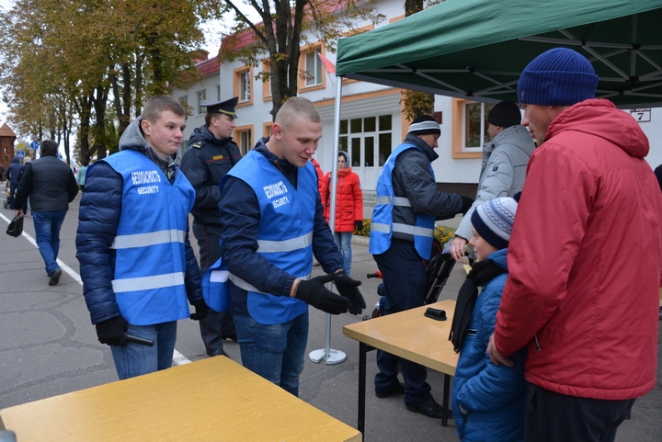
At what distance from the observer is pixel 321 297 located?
2.09m

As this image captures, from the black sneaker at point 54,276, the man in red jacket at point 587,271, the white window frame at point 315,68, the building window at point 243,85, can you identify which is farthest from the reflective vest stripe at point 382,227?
the building window at point 243,85

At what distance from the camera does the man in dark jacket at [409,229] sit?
353 centimetres

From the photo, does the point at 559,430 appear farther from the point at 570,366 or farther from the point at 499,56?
the point at 499,56

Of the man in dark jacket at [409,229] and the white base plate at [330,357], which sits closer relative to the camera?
the man in dark jacket at [409,229]

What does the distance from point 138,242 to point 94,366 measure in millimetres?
2533

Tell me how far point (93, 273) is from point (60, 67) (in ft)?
72.8

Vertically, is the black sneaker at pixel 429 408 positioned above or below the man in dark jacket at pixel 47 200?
below

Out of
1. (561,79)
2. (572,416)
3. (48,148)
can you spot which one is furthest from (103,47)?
(572,416)

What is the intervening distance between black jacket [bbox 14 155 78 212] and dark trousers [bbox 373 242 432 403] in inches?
224

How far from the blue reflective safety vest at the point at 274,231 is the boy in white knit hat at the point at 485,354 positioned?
794 millimetres

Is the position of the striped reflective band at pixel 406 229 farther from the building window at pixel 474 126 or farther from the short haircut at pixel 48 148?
the building window at pixel 474 126

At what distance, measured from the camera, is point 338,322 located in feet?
18.7

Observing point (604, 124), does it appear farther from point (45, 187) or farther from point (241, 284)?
point (45, 187)

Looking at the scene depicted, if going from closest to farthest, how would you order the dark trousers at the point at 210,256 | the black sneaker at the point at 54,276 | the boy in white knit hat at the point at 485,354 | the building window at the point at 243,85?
the boy in white knit hat at the point at 485,354 → the dark trousers at the point at 210,256 → the black sneaker at the point at 54,276 → the building window at the point at 243,85
